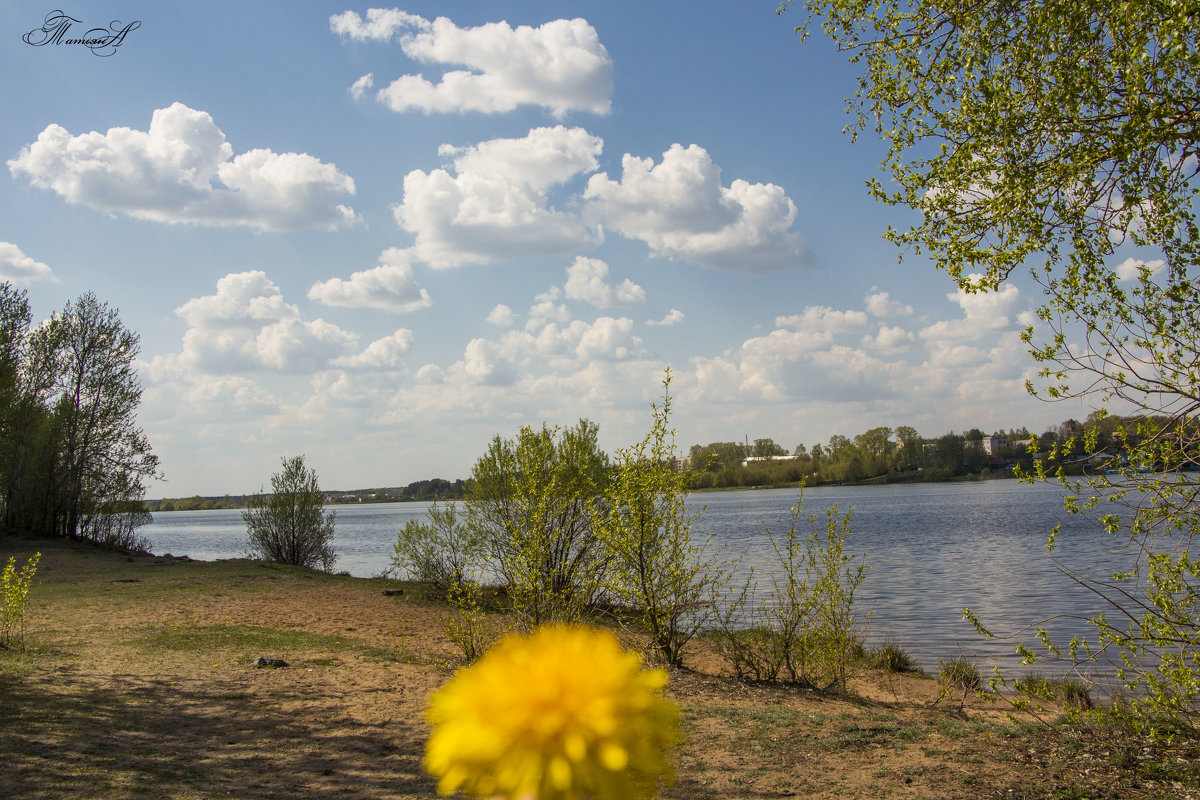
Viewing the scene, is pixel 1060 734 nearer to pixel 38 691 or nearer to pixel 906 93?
pixel 906 93

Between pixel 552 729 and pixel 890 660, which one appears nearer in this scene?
pixel 552 729

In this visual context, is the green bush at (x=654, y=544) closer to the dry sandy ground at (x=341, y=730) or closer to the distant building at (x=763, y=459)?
the dry sandy ground at (x=341, y=730)

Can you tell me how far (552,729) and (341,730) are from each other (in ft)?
20.7

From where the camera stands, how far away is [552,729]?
0.60m

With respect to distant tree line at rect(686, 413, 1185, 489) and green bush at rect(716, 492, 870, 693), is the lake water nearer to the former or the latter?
green bush at rect(716, 492, 870, 693)

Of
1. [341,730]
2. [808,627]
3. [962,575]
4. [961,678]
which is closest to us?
[341,730]

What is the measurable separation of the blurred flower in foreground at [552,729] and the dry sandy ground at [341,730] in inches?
147

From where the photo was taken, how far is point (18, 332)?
965 inches

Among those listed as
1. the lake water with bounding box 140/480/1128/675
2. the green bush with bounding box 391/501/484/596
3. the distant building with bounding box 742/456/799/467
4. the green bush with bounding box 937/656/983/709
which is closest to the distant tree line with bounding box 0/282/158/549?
the lake water with bounding box 140/480/1128/675

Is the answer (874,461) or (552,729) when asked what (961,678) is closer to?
(552,729)

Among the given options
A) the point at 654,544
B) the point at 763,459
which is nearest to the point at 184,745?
the point at 654,544

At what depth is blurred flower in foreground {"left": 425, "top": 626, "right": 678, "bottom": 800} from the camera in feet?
1.99

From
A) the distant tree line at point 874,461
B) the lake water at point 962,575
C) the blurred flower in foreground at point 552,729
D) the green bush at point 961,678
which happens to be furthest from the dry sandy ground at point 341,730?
the distant tree line at point 874,461

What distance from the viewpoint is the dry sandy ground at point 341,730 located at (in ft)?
15.5
